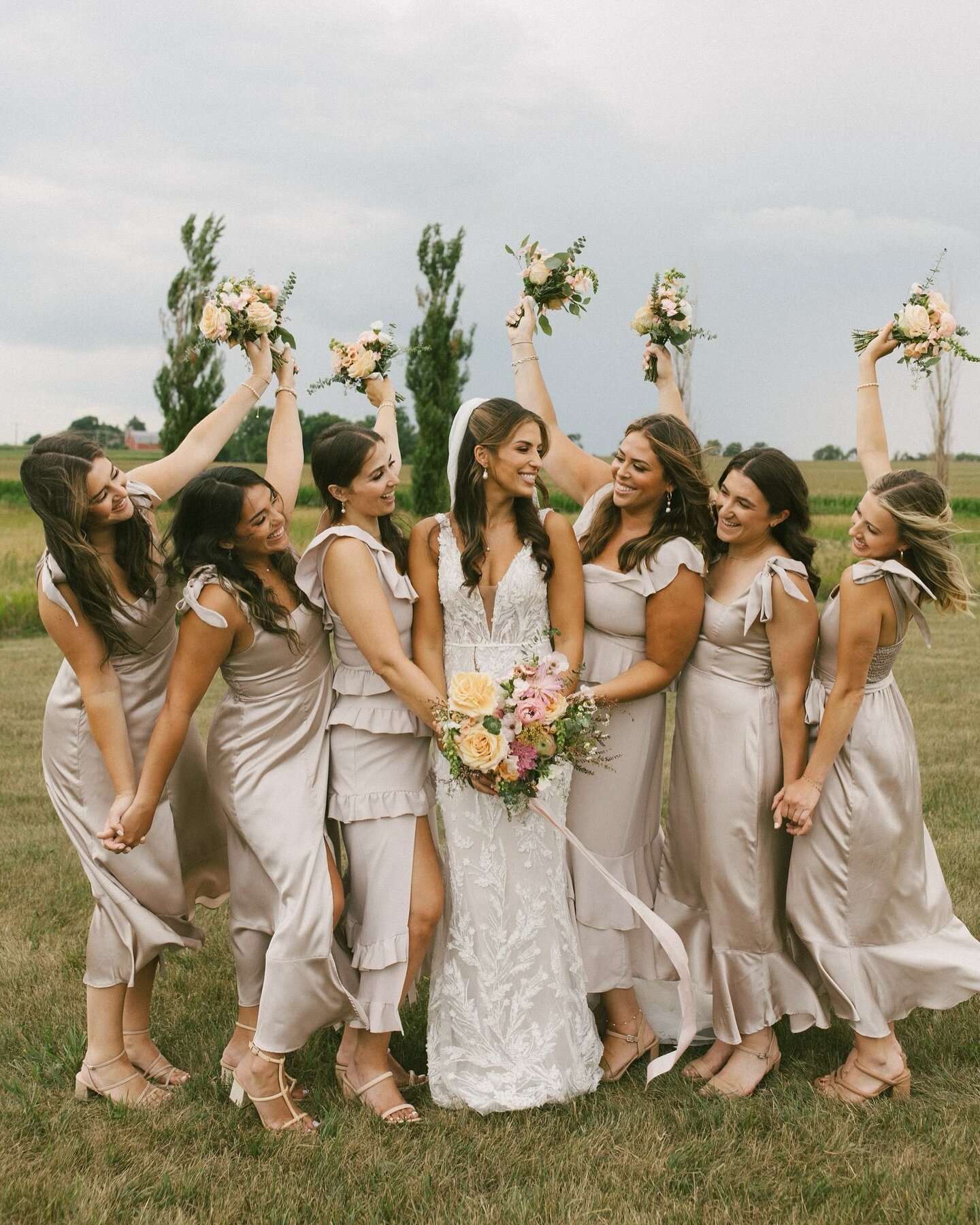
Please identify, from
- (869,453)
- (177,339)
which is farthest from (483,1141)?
(177,339)

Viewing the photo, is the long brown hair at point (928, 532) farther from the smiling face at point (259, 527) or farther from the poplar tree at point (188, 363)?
the poplar tree at point (188, 363)

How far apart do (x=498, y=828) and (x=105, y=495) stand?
205 centimetres

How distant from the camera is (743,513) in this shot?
15.3ft

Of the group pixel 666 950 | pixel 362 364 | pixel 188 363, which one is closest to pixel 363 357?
pixel 362 364

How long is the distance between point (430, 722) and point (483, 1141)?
1.61 m

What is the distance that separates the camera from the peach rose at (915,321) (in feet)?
16.5

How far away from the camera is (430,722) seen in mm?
4430

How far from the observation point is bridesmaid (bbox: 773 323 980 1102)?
453 cm

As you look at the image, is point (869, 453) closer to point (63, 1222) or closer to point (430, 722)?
point (430, 722)

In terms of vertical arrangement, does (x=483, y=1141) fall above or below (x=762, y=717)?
below

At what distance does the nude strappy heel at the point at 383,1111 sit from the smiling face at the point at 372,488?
2.34m

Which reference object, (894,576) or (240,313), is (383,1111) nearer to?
(894,576)

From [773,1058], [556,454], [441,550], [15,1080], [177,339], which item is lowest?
[773,1058]

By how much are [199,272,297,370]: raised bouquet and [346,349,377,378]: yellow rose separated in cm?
43
